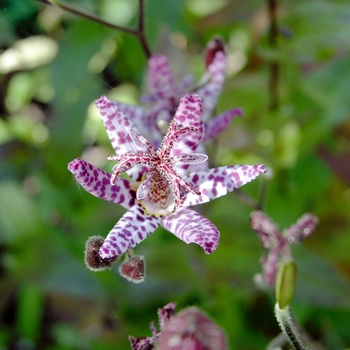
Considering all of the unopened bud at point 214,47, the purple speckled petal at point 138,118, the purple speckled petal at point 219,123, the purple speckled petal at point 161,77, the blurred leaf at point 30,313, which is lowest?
the blurred leaf at point 30,313

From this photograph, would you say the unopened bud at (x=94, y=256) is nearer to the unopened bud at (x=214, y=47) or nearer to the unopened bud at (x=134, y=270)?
the unopened bud at (x=134, y=270)

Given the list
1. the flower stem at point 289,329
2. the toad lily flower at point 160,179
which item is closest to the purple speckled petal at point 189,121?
the toad lily flower at point 160,179

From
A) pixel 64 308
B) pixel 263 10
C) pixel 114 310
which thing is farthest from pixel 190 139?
pixel 64 308

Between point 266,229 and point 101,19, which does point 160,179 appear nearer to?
point 266,229

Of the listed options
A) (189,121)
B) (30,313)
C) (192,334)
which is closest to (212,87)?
(189,121)

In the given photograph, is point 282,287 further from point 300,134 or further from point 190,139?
point 300,134

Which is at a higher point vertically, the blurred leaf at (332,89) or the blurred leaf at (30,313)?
the blurred leaf at (332,89)
